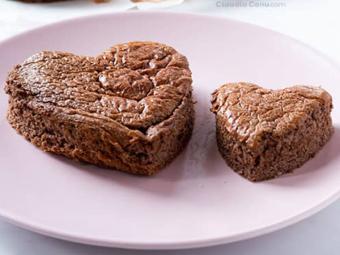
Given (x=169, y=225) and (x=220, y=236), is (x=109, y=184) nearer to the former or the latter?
(x=169, y=225)

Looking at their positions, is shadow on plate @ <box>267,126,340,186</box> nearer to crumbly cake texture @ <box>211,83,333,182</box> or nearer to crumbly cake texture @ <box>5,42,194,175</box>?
crumbly cake texture @ <box>211,83,333,182</box>

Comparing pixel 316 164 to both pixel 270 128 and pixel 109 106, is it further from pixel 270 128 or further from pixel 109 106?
pixel 109 106

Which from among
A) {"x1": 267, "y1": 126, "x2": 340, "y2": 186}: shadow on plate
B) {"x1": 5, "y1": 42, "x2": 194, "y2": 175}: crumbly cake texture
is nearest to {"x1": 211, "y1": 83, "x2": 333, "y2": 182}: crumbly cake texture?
{"x1": 267, "y1": 126, "x2": 340, "y2": 186}: shadow on plate

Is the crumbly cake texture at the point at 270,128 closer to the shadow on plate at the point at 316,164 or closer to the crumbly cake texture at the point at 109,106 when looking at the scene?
the shadow on plate at the point at 316,164

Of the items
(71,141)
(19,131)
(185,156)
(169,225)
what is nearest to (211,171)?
(185,156)

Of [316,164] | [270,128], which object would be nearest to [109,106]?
[270,128]

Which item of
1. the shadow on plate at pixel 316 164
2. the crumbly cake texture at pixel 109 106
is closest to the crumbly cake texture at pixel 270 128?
the shadow on plate at pixel 316 164
